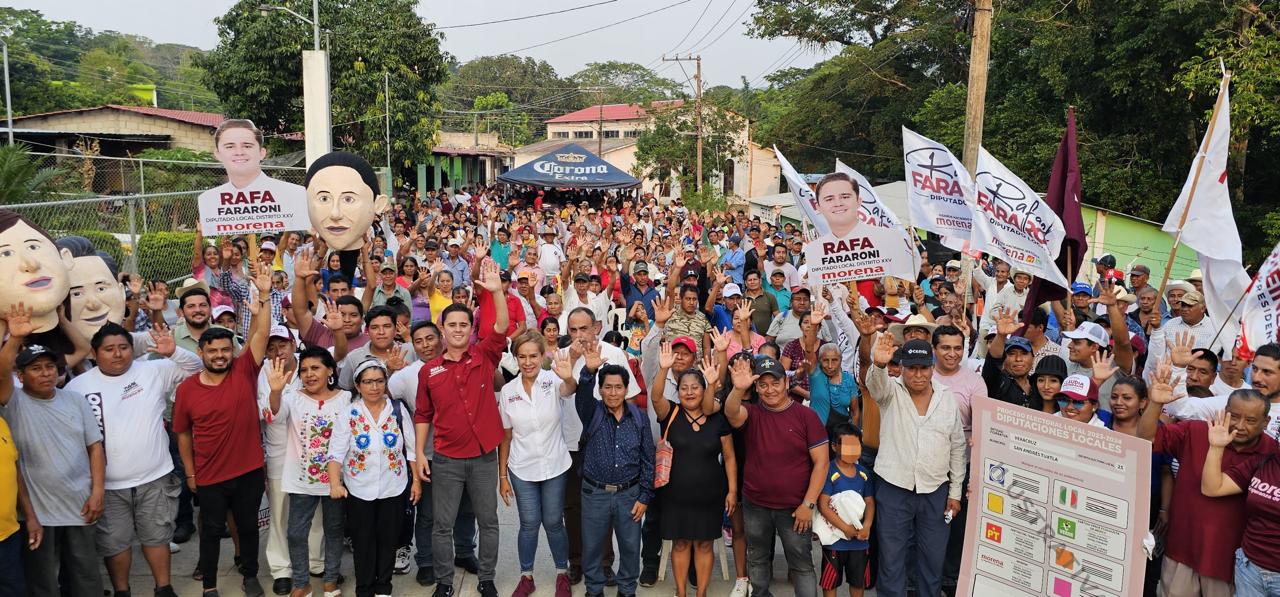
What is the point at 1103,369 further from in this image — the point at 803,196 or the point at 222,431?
the point at 222,431

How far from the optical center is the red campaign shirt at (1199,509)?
4215mm

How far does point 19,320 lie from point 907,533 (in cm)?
451

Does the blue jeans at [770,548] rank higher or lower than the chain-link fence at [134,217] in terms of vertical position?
lower

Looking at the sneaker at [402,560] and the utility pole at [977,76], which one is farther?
the utility pole at [977,76]

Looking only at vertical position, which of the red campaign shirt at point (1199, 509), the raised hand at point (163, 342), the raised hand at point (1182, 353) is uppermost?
the raised hand at point (1182, 353)

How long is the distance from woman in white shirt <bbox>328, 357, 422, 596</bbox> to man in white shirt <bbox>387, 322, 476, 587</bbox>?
21 centimetres

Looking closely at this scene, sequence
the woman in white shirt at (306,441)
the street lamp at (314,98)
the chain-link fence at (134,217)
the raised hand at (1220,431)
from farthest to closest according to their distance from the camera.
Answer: the street lamp at (314,98) → the chain-link fence at (134,217) → the woman in white shirt at (306,441) → the raised hand at (1220,431)

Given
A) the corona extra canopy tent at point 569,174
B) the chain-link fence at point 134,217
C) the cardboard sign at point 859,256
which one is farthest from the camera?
the corona extra canopy tent at point 569,174

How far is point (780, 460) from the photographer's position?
4.85 m

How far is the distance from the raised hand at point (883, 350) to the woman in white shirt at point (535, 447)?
1.67 metres

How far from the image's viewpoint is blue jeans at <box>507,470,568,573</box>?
516cm

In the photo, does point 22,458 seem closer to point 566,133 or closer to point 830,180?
point 830,180

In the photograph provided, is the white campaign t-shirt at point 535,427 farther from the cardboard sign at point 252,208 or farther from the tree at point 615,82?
the tree at point 615,82

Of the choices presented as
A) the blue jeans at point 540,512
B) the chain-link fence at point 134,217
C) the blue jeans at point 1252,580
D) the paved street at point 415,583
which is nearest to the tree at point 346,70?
the chain-link fence at point 134,217
